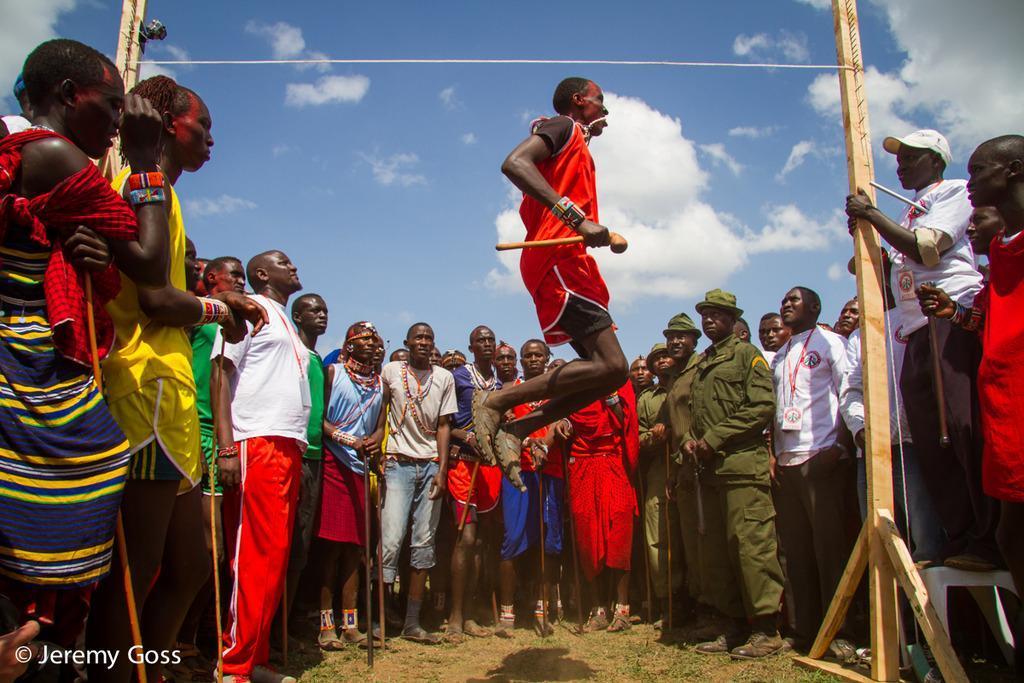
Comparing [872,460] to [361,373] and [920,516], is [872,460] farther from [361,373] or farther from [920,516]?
[361,373]

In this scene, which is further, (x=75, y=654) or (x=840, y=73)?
(x=840, y=73)

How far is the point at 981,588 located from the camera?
14.8 ft

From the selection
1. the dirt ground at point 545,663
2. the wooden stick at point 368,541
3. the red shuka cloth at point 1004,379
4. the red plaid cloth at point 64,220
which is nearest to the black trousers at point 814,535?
the dirt ground at point 545,663

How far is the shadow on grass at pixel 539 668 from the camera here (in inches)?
198

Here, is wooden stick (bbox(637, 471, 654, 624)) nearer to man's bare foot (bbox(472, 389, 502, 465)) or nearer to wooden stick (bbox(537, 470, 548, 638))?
wooden stick (bbox(537, 470, 548, 638))

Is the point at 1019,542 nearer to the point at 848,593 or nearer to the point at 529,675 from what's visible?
the point at 848,593

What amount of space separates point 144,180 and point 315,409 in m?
3.55

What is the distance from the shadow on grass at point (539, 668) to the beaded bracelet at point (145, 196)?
382 centimetres

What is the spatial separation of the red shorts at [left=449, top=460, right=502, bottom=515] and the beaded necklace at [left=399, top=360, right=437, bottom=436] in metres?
0.60

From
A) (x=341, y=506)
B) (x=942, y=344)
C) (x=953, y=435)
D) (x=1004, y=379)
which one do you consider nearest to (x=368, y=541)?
(x=341, y=506)

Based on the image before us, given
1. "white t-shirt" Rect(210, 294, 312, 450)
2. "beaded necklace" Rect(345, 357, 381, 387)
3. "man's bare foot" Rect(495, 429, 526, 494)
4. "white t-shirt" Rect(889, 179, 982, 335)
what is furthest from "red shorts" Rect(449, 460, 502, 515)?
"white t-shirt" Rect(889, 179, 982, 335)

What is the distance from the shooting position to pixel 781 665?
5.18 meters

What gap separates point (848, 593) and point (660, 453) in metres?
3.01

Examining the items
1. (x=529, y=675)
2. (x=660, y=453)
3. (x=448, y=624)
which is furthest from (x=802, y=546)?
(x=448, y=624)
